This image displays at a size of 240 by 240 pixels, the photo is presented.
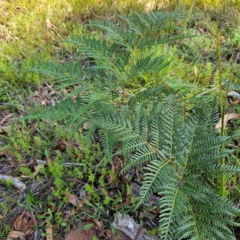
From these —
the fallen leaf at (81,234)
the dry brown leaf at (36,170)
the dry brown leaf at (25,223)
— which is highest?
the dry brown leaf at (36,170)

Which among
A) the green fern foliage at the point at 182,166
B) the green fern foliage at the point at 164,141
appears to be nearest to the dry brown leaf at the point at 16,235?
the green fern foliage at the point at 164,141

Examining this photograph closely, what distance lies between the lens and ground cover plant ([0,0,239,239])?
113 centimetres

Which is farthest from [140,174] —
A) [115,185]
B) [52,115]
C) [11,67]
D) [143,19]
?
[11,67]

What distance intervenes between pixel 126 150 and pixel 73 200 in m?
0.73

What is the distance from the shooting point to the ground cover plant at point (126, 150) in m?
1.13

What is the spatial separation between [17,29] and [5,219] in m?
2.13

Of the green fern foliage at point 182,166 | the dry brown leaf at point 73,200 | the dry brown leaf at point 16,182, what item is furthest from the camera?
the dry brown leaf at point 16,182

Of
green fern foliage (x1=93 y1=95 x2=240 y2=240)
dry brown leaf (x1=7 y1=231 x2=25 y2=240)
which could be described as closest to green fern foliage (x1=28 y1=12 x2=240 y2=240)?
green fern foliage (x1=93 y1=95 x2=240 y2=240)

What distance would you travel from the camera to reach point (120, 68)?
1.42 meters

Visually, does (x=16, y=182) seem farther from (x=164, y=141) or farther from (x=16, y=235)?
(x=164, y=141)

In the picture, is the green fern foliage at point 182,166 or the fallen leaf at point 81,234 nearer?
the green fern foliage at point 182,166

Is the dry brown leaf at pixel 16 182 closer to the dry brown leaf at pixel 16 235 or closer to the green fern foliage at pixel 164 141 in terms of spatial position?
the dry brown leaf at pixel 16 235

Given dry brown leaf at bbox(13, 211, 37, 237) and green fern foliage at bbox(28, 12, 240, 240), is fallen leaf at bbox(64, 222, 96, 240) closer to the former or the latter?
dry brown leaf at bbox(13, 211, 37, 237)

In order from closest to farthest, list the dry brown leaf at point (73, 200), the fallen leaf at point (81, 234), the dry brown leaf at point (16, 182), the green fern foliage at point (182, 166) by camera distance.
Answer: the green fern foliage at point (182, 166) → the fallen leaf at point (81, 234) → the dry brown leaf at point (73, 200) → the dry brown leaf at point (16, 182)
